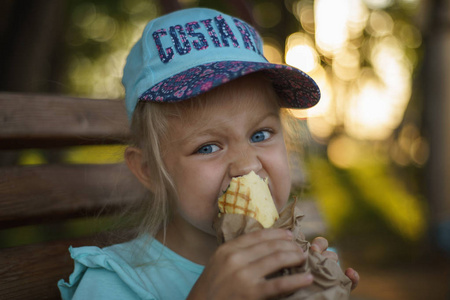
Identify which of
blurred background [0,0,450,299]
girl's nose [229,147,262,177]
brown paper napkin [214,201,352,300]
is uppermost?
girl's nose [229,147,262,177]

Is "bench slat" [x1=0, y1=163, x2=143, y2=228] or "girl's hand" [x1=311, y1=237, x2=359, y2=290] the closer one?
"girl's hand" [x1=311, y1=237, x2=359, y2=290]

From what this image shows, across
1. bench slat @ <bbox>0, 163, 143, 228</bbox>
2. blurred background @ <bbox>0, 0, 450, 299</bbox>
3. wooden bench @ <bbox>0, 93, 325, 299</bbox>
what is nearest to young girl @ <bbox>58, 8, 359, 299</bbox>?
wooden bench @ <bbox>0, 93, 325, 299</bbox>

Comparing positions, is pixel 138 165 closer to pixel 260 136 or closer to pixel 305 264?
pixel 260 136

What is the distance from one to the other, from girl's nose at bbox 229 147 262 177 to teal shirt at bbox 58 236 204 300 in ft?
1.48

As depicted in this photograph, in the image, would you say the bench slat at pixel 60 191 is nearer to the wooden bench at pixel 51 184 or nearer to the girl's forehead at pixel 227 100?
the wooden bench at pixel 51 184

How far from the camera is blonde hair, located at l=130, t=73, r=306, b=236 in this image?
4.92ft

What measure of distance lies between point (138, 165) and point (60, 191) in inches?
12.7

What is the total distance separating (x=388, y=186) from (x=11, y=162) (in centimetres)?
561

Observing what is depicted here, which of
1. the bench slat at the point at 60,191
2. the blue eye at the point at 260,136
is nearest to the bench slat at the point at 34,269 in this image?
the bench slat at the point at 60,191

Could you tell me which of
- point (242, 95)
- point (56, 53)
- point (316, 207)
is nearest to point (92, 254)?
point (242, 95)

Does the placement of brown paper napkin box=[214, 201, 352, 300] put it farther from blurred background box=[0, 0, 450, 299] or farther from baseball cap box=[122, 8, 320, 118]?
blurred background box=[0, 0, 450, 299]

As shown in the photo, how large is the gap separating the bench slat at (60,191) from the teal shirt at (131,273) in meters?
0.24

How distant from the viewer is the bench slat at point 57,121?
5.30ft

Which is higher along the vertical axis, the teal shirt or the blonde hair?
the blonde hair
